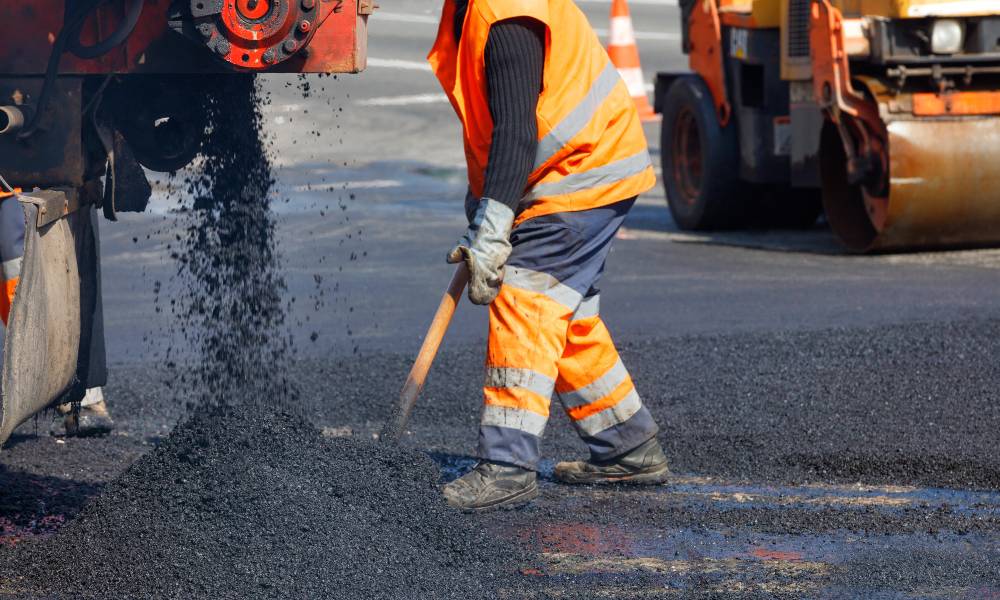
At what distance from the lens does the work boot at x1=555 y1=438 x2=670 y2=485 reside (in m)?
4.34

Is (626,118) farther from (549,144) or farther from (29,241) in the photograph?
(29,241)

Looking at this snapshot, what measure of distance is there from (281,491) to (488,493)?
579 mm

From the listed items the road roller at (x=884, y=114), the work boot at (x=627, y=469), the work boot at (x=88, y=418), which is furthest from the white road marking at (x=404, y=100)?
the work boot at (x=627, y=469)

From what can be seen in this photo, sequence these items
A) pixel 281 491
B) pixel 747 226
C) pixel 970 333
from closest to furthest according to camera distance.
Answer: pixel 281 491 < pixel 970 333 < pixel 747 226

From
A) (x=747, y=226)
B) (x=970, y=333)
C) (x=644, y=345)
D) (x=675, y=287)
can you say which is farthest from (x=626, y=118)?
(x=747, y=226)

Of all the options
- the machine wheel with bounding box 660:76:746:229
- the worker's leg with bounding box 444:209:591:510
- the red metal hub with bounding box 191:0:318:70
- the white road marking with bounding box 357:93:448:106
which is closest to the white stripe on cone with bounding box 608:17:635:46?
the white road marking with bounding box 357:93:448:106

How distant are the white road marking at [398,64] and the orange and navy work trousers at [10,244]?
41.1 feet

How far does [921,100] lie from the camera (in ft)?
24.2

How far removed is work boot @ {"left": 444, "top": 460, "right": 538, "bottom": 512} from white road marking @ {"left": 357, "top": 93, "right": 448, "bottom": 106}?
35.0 ft

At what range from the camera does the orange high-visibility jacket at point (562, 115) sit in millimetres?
3949

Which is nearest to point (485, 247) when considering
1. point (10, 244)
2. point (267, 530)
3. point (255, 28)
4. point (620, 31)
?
point (255, 28)

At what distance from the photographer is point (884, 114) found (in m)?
7.33

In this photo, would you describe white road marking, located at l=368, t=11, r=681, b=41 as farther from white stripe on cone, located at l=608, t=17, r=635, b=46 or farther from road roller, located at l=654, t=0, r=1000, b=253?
road roller, located at l=654, t=0, r=1000, b=253

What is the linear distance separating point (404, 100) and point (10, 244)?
10.7m
